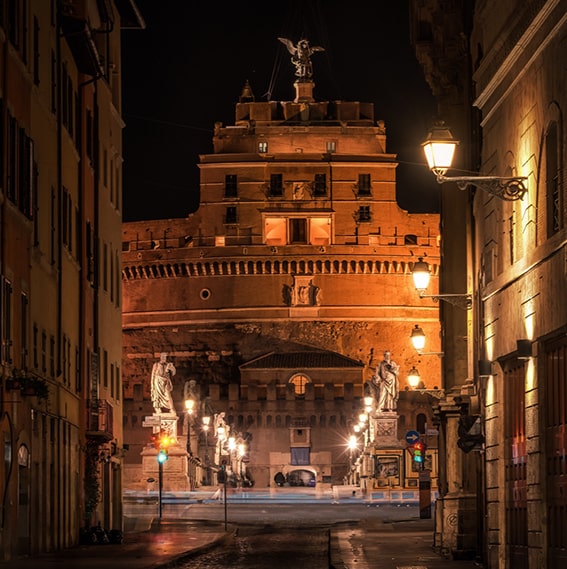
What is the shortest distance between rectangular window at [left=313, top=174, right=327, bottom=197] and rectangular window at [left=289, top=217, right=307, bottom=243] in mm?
1944

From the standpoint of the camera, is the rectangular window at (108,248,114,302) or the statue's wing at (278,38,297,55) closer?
the rectangular window at (108,248,114,302)

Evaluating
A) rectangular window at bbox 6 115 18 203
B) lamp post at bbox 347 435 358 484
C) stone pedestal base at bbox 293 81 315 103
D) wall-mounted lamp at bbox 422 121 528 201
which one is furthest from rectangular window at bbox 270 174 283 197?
wall-mounted lamp at bbox 422 121 528 201

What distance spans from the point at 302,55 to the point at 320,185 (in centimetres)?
1182

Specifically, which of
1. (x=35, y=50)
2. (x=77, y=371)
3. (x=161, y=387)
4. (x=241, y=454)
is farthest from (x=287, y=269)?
(x=35, y=50)

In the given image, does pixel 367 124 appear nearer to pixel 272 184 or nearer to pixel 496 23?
pixel 272 184

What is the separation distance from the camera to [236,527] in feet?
119

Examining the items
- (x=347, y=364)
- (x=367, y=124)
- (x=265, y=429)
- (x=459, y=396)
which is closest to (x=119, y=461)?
(x=459, y=396)

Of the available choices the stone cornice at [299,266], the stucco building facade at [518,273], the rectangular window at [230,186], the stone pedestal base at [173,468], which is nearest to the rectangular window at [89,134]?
the stucco building facade at [518,273]

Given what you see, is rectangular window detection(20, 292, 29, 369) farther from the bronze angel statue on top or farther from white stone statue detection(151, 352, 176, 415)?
the bronze angel statue on top

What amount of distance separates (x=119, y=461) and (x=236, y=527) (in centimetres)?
337

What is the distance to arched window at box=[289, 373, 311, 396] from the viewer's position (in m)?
94.6

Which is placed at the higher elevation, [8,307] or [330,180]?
[330,180]

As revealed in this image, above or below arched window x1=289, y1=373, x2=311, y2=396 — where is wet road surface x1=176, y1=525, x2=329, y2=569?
below

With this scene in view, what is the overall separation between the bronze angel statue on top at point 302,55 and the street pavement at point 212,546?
67965mm
